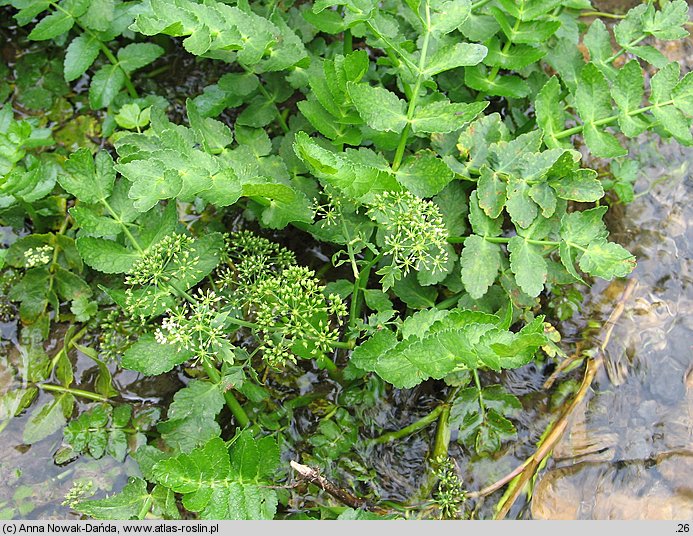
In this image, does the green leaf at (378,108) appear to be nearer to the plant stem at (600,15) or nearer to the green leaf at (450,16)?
the green leaf at (450,16)

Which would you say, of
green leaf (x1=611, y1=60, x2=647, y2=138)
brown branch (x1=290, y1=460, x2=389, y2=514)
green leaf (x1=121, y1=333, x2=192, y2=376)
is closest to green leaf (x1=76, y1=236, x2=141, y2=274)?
green leaf (x1=121, y1=333, x2=192, y2=376)

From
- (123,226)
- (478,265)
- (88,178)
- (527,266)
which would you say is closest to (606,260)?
(527,266)

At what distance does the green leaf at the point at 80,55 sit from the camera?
318cm

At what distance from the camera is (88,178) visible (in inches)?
107

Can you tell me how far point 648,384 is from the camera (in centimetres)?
297

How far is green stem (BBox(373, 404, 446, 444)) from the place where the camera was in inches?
112

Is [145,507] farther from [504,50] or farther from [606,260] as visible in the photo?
[504,50]

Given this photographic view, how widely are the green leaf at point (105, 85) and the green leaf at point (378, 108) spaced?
1349mm

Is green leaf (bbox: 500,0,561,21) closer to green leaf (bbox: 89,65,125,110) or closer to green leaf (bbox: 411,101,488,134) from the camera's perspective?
green leaf (bbox: 411,101,488,134)

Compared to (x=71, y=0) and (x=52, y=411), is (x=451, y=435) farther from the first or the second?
(x=71, y=0)

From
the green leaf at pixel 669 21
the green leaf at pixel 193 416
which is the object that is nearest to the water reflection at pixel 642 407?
the green leaf at pixel 669 21

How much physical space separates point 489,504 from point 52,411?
5.85ft

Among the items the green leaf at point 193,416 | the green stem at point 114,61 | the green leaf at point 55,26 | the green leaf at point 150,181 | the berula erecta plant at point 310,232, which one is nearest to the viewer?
the green leaf at point 150,181

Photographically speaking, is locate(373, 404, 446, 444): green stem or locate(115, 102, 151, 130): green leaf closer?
locate(373, 404, 446, 444): green stem
